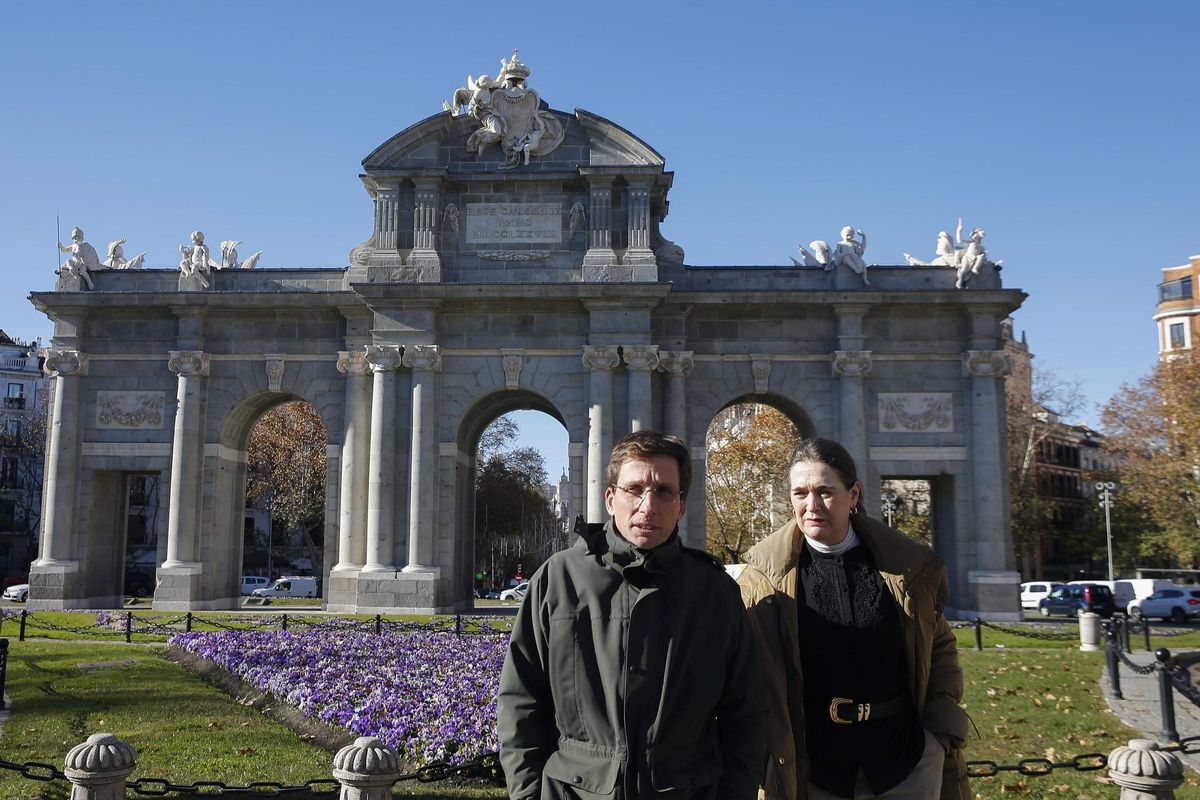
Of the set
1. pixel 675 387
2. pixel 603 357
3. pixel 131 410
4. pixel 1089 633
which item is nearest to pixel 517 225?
pixel 603 357

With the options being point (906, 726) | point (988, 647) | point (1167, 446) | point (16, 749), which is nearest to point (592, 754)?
point (906, 726)

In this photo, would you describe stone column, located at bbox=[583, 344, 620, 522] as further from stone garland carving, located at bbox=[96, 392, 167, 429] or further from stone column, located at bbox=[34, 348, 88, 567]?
stone column, located at bbox=[34, 348, 88, 567]

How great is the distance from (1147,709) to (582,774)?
13.5 meters

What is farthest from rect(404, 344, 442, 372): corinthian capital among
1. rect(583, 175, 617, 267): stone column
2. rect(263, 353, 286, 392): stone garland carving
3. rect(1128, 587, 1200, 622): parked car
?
rect(1128, 587, 1200, 622): parked car

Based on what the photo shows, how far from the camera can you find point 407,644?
1912 centimetres

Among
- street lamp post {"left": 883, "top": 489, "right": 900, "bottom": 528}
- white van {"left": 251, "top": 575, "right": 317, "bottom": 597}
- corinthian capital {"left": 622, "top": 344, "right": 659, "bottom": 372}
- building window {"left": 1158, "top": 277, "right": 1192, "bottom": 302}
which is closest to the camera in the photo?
corinthian capital {"left": 622, "top": 344, "right": 659, "bottom": 372}

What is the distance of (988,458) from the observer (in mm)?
30484

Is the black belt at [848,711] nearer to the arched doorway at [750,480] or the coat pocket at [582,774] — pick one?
the coat pocket at [582,774]

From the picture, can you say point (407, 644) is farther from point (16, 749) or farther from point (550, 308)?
point (550, 308)

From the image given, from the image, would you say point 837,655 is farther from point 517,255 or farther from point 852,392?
point 517,255

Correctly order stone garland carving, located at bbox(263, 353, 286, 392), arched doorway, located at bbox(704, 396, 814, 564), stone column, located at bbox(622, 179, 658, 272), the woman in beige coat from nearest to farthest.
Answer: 1. the woman in beige coat
2. stone column, located at bbox(622, 179, 658, 272)
3. stone garland carving, located at bbox(263, 353, 286, 392)
4. arched doorway, located at bbox(704, 396, 814, 564)

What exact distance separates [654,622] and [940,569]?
1.82 metres

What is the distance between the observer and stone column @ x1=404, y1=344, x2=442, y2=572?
96.0 feet

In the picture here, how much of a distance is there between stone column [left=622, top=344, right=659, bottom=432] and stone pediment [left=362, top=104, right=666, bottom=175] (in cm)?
543
